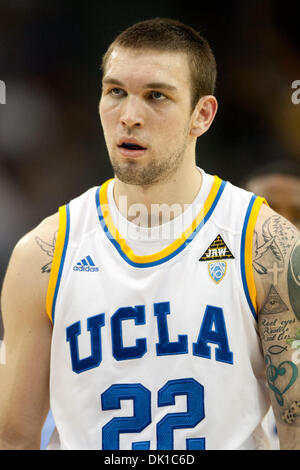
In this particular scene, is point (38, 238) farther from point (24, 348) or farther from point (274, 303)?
point (274, 303)

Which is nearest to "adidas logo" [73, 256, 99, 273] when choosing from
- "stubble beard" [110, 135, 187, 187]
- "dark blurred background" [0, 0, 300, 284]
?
"stubble beard" [110, 135, 187, 187]

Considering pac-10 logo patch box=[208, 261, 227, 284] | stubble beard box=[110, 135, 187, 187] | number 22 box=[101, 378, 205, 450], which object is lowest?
number 22 box=[101, 378, 205, 450]

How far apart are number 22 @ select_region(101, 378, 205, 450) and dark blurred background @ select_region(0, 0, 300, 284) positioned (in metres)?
2.21

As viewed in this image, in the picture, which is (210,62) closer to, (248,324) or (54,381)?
(248,324)

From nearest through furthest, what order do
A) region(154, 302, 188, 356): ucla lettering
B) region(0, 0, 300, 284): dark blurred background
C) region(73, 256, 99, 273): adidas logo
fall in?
region(154, 302, 188, 356): ucla lettering
region(73, 256, 99, 273): adidas logo
region(0, 0, 300, 284): dark blurred background

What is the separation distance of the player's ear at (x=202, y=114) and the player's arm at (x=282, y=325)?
60 centimetres

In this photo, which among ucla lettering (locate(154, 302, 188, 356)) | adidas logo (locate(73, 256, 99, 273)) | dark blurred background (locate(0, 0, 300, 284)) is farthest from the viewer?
dark blurred background (locate(0, 0, 300, 284))

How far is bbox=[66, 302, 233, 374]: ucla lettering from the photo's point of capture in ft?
7.93

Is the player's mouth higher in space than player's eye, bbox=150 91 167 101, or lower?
lower

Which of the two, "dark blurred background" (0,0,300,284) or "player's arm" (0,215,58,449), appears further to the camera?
"dark blurred background" (0,0,300,284)

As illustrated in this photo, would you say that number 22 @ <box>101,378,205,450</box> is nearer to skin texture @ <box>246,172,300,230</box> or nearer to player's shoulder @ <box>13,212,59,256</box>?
player's shoulder @ <box>13,212,59,256</box>

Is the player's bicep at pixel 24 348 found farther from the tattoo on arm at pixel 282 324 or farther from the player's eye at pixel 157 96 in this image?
the tattoo on arm at pixel 282 324

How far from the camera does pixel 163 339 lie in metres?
2.45

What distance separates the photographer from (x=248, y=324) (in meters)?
2.40
